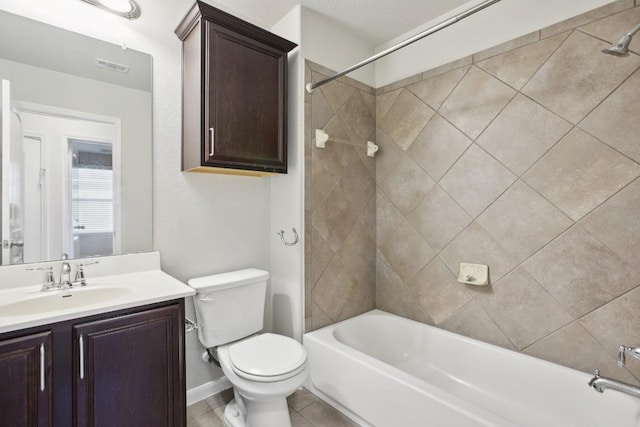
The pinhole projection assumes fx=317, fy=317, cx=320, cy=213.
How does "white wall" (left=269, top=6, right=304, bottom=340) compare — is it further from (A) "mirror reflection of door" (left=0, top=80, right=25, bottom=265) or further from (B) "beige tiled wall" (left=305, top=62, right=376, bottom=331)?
(A) "mirror reflection of door" (left=0, top=80, right=25, bottom=265)

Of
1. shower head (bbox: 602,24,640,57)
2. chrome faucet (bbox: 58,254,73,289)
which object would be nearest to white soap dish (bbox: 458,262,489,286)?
shower head (bbox: 602,24,640,57)

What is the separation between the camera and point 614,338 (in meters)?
1.52

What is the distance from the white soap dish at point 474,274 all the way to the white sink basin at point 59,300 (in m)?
1.89

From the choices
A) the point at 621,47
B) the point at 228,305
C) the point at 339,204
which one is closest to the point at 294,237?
the point at 339,204

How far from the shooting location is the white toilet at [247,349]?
1.54m

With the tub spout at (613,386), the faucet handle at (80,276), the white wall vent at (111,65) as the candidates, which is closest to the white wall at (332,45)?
the white wall vent at (111,65)

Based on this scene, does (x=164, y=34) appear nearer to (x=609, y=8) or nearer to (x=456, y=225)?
(x=456, y=225)

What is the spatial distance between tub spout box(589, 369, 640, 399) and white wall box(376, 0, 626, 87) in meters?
1.58

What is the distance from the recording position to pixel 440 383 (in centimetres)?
200

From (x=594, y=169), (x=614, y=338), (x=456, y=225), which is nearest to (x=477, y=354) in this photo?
(x=614, y=338)

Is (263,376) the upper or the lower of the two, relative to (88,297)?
lower

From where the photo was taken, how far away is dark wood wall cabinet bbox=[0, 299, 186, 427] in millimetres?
1077

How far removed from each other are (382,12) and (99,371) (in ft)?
8.20

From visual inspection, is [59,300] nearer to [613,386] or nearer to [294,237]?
[294,237]
